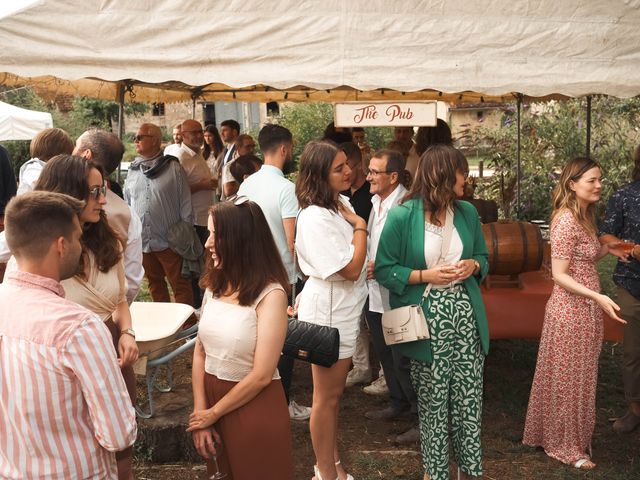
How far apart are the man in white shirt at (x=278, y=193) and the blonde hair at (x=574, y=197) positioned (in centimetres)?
155

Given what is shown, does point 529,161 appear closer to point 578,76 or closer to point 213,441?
point 578,76

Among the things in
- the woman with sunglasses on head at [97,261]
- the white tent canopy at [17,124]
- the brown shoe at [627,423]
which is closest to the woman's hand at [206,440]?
the woman with sunglasses on head at [97,261]

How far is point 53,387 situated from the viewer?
190 cm

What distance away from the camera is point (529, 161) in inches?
493

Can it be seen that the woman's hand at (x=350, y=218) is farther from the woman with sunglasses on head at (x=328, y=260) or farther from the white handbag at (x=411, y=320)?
the white handbag at (x=411, y=320)

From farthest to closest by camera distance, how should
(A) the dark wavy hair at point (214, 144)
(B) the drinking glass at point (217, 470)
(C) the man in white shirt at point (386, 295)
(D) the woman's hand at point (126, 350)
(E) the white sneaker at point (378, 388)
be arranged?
(A) the dark wavy hair at point (214, 144) → (E) the white sneaker at point (378, 388) → (C) the man in white shirt at point (386, 295) → (D) the woman's hand at point (126, 350) → (B) the drinking glass at point (217, 470)

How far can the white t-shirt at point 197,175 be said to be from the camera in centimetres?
743

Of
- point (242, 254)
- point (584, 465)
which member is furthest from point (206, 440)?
point (584, 465)

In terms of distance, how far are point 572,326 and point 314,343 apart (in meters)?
1.71

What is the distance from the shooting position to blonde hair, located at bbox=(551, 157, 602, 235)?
420cm

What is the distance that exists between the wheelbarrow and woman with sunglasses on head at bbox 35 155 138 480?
581 mm

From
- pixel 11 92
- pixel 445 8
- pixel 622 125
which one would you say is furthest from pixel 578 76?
pixel 11 92

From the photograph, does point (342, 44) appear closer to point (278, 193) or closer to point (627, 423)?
point (278, 193)

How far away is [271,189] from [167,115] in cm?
2904
